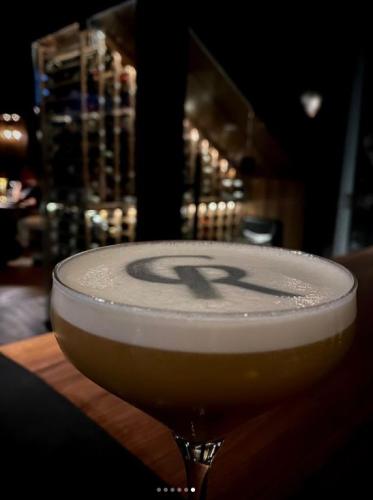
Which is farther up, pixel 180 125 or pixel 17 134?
pixel 17 134

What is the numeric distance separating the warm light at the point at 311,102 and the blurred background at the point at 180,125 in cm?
2

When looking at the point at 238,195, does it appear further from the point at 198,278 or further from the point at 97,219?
the point at 198,278

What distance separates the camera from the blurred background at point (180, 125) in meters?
2.90

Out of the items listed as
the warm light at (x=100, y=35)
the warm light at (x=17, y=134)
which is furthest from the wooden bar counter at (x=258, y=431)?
the warm light at (x=17, y=134)

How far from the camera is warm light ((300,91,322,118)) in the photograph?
516 cm

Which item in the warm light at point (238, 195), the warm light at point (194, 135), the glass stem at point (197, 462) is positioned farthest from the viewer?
the warm light at point (238, 195)


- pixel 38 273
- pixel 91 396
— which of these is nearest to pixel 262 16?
pixel 38 273

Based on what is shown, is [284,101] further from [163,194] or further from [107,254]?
[107,254]

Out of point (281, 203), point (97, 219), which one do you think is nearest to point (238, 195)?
point (281, 203)

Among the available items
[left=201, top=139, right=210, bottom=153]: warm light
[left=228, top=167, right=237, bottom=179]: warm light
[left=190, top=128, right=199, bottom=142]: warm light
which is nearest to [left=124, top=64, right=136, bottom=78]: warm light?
[left=190, top=128, right=199, bottom=142]: warm light

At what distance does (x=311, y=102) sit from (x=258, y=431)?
17.0 feet

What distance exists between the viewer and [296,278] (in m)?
0.50

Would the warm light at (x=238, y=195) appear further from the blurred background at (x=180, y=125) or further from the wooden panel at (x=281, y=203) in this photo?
the wooden panel at (x=281, y=203)

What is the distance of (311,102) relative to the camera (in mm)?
5250
